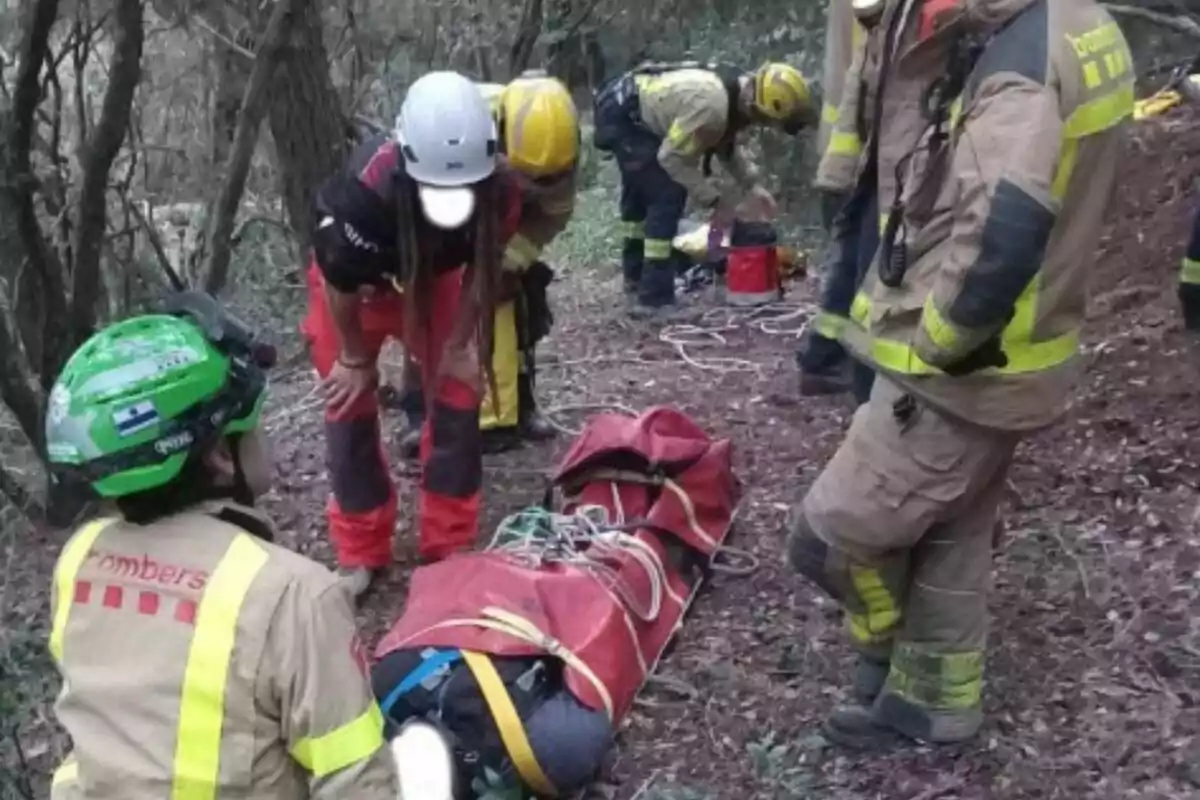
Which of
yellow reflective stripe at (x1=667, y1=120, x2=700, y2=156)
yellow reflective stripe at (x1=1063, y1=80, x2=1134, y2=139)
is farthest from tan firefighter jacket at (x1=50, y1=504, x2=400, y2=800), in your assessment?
yellow reflective stripe at (x1=667, y1=120, x2=700, y2=156)

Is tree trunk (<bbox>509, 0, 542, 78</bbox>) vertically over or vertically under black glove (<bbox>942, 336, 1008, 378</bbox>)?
under

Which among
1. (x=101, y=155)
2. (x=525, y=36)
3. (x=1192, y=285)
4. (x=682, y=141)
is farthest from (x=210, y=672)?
(x=525, y=36)

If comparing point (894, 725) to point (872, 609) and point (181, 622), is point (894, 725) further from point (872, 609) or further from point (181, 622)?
point (181, 622)

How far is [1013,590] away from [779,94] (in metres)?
4.15

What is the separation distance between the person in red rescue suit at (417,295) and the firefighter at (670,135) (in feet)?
11.1

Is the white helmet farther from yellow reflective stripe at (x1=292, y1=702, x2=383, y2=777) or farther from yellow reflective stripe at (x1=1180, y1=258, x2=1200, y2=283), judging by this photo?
yellow reflective stripe at (x1=1180, y1=258, x2=1200, y2=283)

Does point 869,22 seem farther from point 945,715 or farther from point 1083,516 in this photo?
point 945,715

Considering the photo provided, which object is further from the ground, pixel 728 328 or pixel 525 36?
pixel 525 36

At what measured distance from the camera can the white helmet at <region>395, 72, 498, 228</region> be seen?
167 inches

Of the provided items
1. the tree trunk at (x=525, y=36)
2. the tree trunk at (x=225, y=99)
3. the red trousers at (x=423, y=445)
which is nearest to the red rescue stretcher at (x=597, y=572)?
the red trousers at (x=423, y=445)

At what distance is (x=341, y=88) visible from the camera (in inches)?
419

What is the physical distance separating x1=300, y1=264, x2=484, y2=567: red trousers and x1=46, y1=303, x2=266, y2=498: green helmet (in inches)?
93.3

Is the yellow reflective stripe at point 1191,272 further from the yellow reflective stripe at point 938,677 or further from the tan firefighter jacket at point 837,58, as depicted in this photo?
the yellow reflective stripe at point 938,677

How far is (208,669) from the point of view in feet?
7.20
